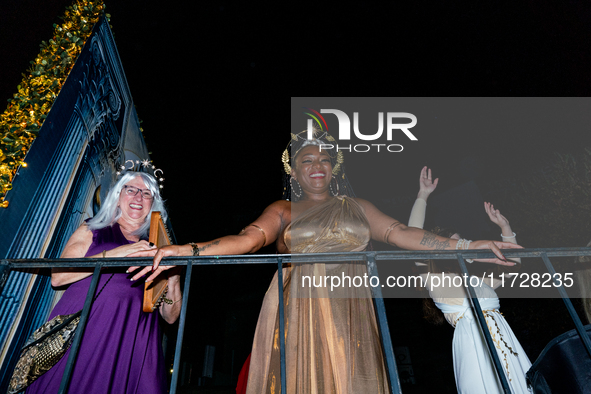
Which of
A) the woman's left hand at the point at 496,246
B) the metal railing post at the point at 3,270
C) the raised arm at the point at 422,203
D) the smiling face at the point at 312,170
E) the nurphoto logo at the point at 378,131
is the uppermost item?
the nurphoto logo at the point at 378,131

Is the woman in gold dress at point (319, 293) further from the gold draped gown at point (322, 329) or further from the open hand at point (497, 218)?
the open hand at point (497, 218)

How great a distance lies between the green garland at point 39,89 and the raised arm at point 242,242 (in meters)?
1.02

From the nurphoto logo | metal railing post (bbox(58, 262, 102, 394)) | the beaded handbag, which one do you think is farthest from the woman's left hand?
the nurphoto logo

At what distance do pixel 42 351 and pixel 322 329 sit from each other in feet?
5.25

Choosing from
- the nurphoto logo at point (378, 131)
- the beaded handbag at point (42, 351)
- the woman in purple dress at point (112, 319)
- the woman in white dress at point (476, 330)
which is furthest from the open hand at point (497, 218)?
the nurphoto logo at point (378, 131)

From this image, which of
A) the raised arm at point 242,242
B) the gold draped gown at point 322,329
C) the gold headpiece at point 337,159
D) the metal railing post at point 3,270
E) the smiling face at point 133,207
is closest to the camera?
the metal railing post at point 3,270

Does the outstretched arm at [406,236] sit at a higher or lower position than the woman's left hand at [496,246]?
higher

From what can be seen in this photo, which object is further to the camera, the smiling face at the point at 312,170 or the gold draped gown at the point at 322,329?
the smiling face at the point at 312,170

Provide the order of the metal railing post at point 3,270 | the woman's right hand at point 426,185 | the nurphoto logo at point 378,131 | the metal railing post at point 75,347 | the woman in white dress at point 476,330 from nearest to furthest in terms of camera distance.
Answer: the metal railing post at point 75,347 < the metal railing post at point 3,270 < the woman in white dress at point 476,330 < the woman's right hand at point 426,185 < the nurphoto logo at point 378,131

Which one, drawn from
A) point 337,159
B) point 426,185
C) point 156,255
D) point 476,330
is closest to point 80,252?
point 156,255

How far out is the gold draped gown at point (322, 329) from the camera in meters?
2.00

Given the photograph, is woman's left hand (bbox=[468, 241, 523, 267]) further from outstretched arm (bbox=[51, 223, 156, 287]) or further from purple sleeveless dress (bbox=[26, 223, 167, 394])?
purple sleeveless dress (bbox=[26, 223, 167, 394])

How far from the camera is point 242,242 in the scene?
7.50ft

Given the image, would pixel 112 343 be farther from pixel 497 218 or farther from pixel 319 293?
pixel 497 218
